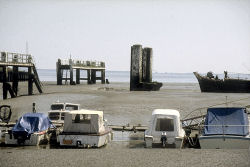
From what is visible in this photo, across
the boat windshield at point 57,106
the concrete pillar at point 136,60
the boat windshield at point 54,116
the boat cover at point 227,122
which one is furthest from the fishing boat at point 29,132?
the concrete pillar at point 136,60

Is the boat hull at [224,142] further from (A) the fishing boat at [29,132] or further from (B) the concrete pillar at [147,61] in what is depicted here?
(B) the concrete pillar at [147,61]

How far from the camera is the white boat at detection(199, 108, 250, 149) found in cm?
1500

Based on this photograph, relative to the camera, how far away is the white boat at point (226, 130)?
15000 mm

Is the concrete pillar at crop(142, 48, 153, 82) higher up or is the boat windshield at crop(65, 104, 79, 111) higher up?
the concrete pillar at crop(142, 48, 153, 82)

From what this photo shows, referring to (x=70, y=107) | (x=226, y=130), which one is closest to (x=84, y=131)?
(x=70, y=107)

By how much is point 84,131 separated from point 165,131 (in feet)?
12.1

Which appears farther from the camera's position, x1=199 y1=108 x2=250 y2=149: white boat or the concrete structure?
the concrete structure

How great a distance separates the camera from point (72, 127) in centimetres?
1642

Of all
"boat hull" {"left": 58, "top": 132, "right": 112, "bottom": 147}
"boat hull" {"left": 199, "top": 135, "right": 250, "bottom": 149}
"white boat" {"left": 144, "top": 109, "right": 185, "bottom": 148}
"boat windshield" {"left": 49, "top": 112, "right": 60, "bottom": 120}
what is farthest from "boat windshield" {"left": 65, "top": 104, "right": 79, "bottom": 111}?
"boat hull" {"left": 199, "top": 135, "right": 250, "bottom": 149}

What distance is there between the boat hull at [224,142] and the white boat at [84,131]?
4555 mm

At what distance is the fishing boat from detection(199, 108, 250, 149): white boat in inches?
290

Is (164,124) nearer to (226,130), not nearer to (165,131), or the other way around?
(165,131)

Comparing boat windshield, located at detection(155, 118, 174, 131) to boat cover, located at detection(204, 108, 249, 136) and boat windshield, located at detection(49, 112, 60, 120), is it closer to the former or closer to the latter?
boat cover, located at detection(204, 108, 249, 136)

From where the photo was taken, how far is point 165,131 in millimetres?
16078
